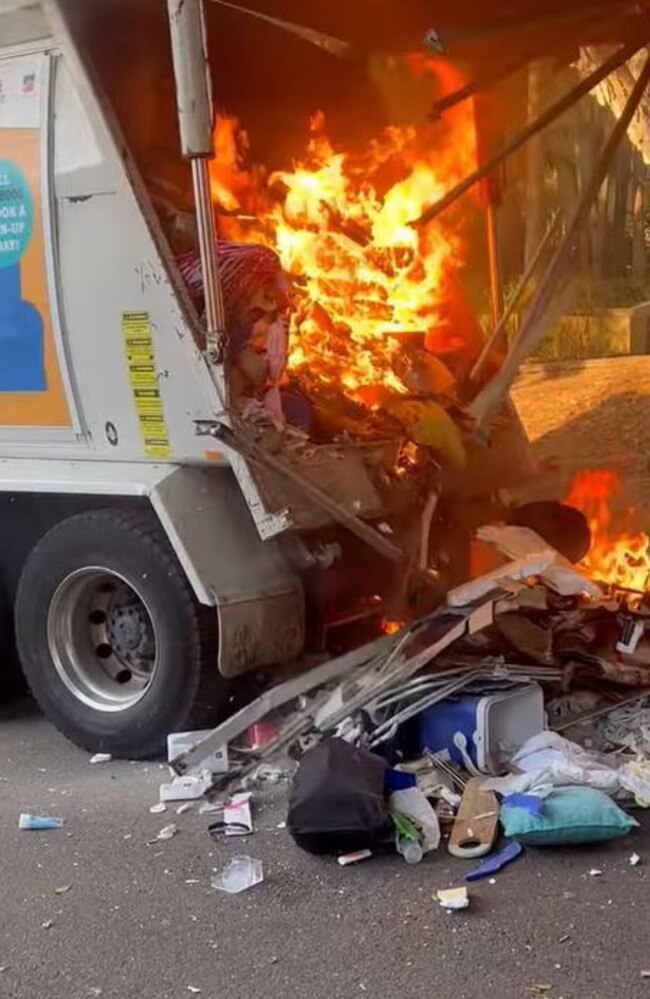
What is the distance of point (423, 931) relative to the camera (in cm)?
347

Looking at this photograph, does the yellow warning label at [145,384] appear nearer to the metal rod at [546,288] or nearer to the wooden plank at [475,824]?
the metal rod at [546,288]

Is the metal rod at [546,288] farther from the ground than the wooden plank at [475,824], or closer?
farther from the ground

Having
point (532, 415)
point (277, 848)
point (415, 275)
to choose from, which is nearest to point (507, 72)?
point (415, 275)

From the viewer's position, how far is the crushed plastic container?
4.35m

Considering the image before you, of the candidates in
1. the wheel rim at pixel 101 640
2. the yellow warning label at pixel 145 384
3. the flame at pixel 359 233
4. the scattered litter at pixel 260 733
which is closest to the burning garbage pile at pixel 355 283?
the flame at pixel 359 233

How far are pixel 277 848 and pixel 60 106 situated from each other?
2.84m

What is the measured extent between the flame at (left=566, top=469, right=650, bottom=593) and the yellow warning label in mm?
2404

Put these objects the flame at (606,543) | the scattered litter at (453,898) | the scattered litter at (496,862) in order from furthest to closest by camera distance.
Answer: the flame at (606,543) → the scattered litter at (496,862) → the scattered litter at (453,898)

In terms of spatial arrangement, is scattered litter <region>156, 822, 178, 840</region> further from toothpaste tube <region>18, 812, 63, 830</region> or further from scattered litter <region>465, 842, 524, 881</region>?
scattered litter <region>465, 842, 524, 881</region>

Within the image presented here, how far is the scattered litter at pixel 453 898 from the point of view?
141 inches

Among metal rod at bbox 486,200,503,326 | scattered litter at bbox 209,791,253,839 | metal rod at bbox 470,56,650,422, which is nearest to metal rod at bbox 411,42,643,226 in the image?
metal rod at bbox 470,56,650,422

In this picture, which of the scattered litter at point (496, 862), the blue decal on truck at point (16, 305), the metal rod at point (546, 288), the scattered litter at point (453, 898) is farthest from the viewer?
the metal rod at point (546, 288)

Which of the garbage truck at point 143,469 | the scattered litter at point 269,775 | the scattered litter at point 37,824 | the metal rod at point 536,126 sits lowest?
the scattered litter at point 37,824

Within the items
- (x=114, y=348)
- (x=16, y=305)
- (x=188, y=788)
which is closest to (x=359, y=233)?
(x=114, y=348)
